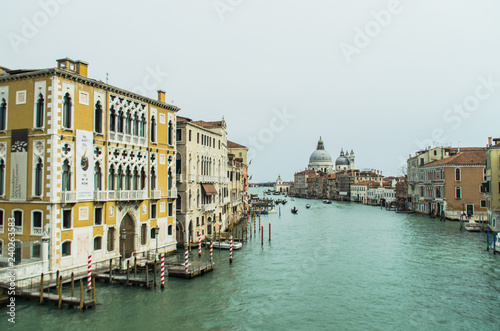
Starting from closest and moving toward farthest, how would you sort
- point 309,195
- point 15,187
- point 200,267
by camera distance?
1. point 15,187
2. point 200,267
3. point 309,195

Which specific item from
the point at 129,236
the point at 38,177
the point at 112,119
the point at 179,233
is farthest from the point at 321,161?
the point at 38,177

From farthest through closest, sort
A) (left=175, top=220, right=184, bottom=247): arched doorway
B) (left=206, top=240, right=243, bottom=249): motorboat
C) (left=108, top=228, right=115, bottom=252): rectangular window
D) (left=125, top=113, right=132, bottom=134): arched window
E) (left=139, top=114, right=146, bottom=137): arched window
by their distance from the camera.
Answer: (left=206, top=240, right=243, bottom=249): motorboat
(left=175, top=220, right=184, bottom=247): arched doorway
(left=139, top=114, right=146, bottom=137): arched window
(left=125, top=113, right=132, bottom=134): arched window
(left=108, top=228, right=115, bottom=252): rectangular window

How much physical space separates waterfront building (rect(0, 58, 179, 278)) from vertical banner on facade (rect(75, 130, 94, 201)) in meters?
0.04

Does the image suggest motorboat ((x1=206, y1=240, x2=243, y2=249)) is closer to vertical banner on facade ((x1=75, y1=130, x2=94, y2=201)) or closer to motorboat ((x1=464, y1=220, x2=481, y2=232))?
vertical banner on facade ((x1=75, y1=130, x2=94, y2=201))

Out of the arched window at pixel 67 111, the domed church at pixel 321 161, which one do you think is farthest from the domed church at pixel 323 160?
the arched window at pixel 67 111

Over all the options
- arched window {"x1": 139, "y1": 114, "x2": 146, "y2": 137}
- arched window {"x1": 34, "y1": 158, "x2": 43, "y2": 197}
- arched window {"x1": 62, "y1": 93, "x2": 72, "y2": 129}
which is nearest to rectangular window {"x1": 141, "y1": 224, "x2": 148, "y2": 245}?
arched window {"x1": 139, "y1": 114, "x2": 146, "y2": 137}

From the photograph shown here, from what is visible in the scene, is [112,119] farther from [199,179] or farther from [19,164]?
[199,179]

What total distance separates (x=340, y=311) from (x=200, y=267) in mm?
6996

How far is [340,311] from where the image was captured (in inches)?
567

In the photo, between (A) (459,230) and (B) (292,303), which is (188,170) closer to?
(B) (292,303)

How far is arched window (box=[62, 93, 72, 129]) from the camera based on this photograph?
52.0 feet

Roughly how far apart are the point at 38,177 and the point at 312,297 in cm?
1142

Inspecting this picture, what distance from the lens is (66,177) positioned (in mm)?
15875

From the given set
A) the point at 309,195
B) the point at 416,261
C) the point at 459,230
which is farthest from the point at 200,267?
the point at 309,195
